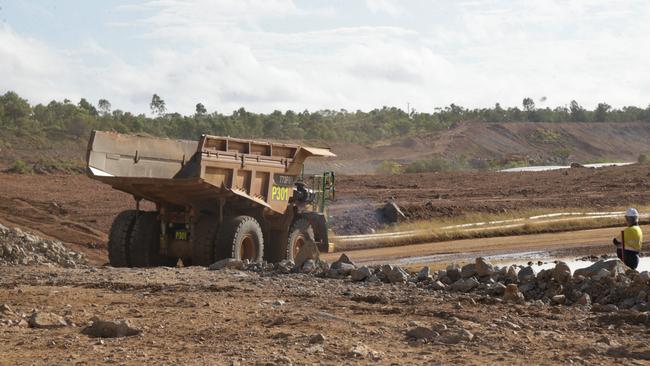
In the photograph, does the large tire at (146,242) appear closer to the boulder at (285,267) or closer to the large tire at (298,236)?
the large tire at (298,236)

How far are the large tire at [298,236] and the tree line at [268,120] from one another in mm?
34997

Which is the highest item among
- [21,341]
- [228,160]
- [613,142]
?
[613,142]

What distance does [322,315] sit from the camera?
1229 centimetres

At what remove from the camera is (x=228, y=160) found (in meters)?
19.1

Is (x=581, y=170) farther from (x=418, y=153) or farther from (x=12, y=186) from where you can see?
(x=12, y=186)

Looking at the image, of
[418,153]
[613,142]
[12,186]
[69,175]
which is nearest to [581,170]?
[418,153]

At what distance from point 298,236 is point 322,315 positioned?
29.6 feet

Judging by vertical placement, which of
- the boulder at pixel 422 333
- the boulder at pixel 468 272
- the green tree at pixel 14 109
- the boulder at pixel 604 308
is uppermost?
the green tree at pixel 14 109

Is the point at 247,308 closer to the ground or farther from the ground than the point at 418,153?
closer to the ground

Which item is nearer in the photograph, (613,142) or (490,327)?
(490,327)

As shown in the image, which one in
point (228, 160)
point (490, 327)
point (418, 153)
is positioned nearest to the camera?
point (490, 327)

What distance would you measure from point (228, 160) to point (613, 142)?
3162 inches

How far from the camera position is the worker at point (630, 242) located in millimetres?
15773

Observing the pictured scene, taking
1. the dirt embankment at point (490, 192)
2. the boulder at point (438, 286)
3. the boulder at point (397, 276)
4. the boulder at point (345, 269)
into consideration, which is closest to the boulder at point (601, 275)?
the boulder at point (438, 286)
